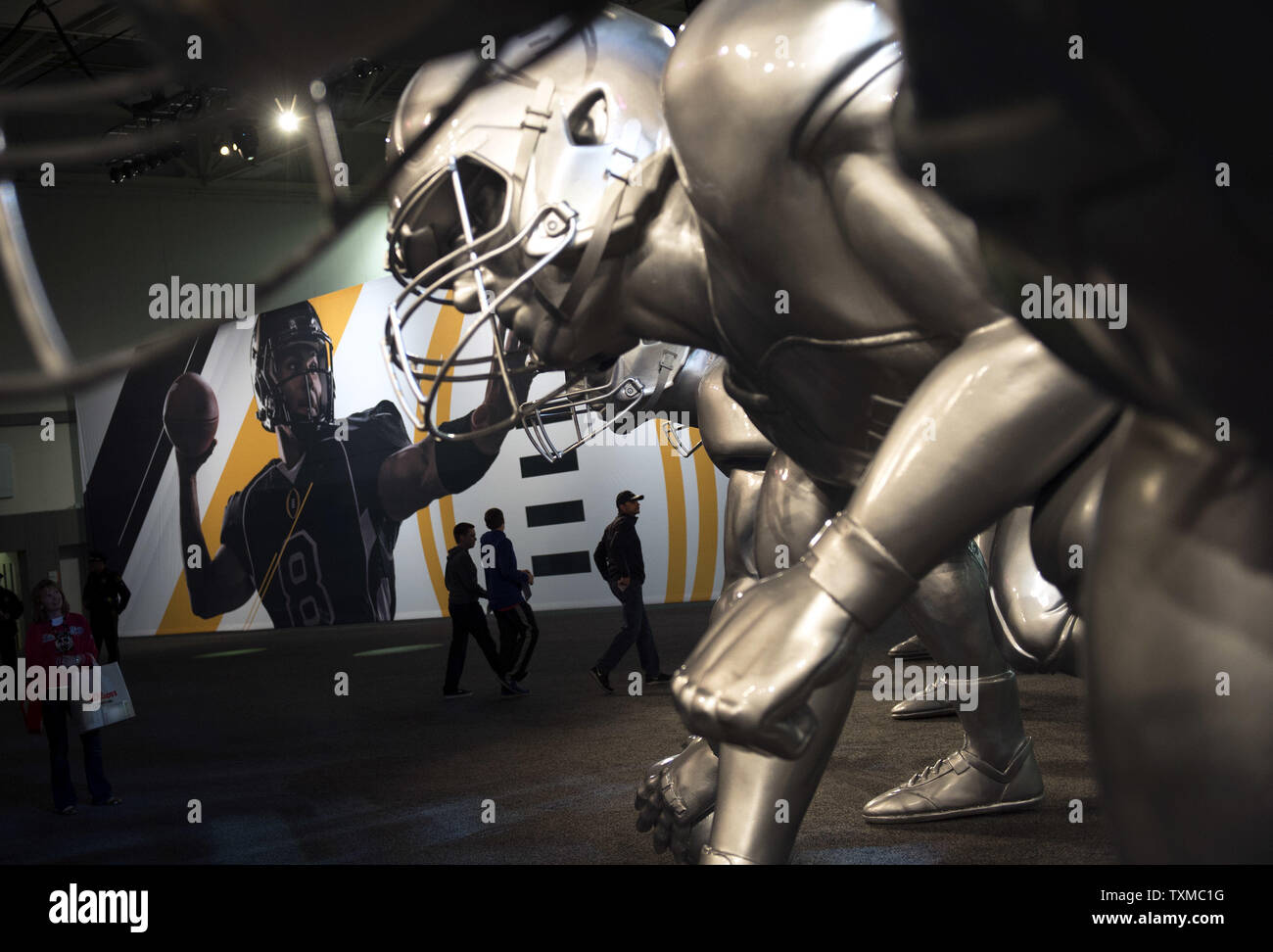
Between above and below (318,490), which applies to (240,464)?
above

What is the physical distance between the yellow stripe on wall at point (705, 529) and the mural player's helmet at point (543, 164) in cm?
871

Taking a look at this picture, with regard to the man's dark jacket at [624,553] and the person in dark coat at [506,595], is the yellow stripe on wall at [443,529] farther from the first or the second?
the man's dark jacket at [624,553]

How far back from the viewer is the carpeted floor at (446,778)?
12.1 feet

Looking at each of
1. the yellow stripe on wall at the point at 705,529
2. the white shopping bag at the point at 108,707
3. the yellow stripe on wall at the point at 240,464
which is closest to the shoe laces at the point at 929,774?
the white shopping bag at the point at 108,707

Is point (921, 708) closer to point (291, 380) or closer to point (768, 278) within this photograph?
point (768, 278)

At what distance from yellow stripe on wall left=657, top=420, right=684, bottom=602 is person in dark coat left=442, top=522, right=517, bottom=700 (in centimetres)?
367

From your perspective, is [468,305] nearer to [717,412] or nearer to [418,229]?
[418,229]

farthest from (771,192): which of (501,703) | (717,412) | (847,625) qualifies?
(501,703)

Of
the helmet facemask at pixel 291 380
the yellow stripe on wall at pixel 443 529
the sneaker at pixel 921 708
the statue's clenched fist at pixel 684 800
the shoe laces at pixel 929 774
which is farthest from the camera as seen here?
the helmet facemask at pixel 291 380

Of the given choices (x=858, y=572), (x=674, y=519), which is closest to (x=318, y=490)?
(x=674, y=519)

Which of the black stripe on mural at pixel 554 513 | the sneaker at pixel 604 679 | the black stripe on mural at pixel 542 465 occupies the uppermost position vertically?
the black stripe on mural at pixel 542 465

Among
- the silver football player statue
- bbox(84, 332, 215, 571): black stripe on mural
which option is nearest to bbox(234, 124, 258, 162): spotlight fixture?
bbox(84, 332, 215, 571): black stripe on mural

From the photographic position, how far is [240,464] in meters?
12.9

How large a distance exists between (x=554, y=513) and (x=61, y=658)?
6715mm
